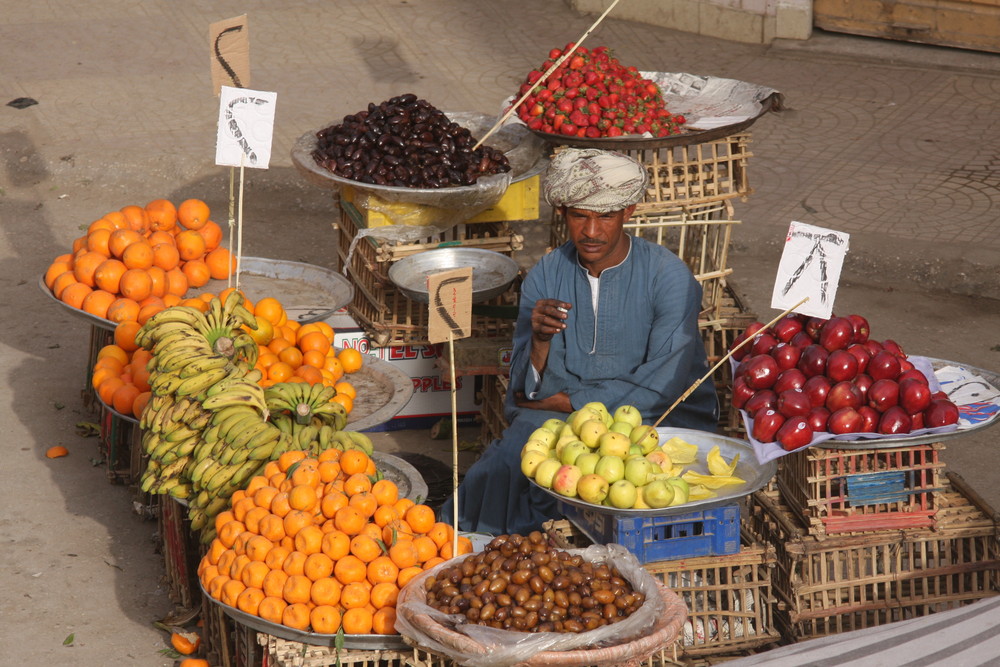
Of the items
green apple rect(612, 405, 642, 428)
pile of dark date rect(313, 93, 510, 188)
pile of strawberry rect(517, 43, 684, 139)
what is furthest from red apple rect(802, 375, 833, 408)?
pile of dark date rect(313, 93, 510, 188)

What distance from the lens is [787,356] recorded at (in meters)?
3.71

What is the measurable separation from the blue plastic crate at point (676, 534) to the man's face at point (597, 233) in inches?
38.5

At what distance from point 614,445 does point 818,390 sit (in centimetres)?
63

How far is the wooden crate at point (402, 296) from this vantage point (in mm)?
5195

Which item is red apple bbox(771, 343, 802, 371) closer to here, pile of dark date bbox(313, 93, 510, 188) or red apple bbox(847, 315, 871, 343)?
red apple bbox(847, 315, 871, 343)

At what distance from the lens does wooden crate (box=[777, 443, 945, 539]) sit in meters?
3.59

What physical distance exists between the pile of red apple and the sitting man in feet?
1.29

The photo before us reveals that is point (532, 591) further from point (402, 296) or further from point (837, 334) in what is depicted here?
point (402, 296)

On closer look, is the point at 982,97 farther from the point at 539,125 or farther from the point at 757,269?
the point at 539,125

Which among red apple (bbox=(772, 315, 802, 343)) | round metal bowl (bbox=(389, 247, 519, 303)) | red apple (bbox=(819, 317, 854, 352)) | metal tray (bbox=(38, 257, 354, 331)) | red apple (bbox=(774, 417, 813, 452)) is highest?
red apple (bbox=(819, 317, 854, 352))

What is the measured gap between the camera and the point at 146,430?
3.96m

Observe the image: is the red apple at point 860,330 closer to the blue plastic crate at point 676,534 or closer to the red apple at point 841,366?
the red apple at point 841,366

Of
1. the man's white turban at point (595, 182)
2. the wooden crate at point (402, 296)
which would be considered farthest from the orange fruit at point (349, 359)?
the man's white turban at point (595, 182)

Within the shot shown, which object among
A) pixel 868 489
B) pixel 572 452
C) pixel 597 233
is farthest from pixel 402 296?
pixel 868 489
